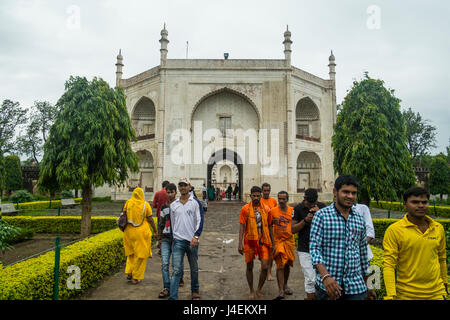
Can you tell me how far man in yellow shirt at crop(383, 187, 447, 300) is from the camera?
256 centimetres

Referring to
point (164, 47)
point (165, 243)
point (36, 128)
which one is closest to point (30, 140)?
point (36, 128)

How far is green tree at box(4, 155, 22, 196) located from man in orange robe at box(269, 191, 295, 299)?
91.2 feet

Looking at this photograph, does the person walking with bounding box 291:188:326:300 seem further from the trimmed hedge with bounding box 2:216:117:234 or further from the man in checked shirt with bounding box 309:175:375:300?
the trimmed hedge with bounding box 2:216:117:234

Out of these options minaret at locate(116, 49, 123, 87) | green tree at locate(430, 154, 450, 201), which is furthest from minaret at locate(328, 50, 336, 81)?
minaret at locate(116, 49, 123, 87)

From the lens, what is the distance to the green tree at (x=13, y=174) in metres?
24.7

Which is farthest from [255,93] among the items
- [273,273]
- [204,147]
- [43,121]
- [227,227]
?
[43,121]

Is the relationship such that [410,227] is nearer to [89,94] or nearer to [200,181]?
[89,94]

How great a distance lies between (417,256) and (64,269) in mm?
4589

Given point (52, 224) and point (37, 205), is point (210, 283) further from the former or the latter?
point (37, 205)

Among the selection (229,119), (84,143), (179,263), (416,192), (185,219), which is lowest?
(179,263)

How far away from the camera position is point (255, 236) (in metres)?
4.32

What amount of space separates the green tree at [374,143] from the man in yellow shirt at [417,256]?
6528 mm

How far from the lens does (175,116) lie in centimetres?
2042
